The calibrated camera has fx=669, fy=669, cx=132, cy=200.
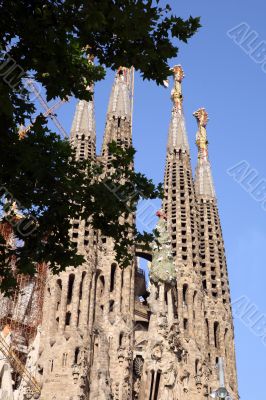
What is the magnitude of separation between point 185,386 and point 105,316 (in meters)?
5.33

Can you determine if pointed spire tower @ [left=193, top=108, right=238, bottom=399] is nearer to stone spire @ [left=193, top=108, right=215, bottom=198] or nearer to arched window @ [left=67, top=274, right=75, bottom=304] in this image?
stone spire @ [left=193, top=108, right=215, bottom=198]

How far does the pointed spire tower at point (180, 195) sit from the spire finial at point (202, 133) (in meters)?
2.06

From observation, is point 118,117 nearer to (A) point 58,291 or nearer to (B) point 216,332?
(A) point 58,291

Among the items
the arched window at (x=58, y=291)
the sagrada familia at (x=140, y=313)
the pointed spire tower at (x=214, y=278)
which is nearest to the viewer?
the sagrada familia at (x=140, y=313)

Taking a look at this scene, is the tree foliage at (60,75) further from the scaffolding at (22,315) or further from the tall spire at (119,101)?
the tall spire at (119,101)

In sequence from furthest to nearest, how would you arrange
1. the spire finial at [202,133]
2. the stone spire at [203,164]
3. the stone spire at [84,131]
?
the spire finial at [202,133] → the stone spire at [203,164] → the stone spire at [84,131]

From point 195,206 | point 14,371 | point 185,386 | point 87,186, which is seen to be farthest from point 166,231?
point 87,186

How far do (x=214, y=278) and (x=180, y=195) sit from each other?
557 centimetres

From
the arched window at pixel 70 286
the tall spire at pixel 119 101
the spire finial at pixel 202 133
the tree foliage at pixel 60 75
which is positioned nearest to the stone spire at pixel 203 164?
the spire finial at pixel 202 133

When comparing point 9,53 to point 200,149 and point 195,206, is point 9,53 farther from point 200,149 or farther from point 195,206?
point 200,149

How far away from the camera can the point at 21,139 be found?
31.4 feet

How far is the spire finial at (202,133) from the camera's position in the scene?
152 ft

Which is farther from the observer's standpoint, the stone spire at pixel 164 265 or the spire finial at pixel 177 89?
the spire finial at pixel 177 89

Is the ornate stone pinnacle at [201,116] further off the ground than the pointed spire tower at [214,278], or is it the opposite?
the ornate stone pinnacle at [201,116]
